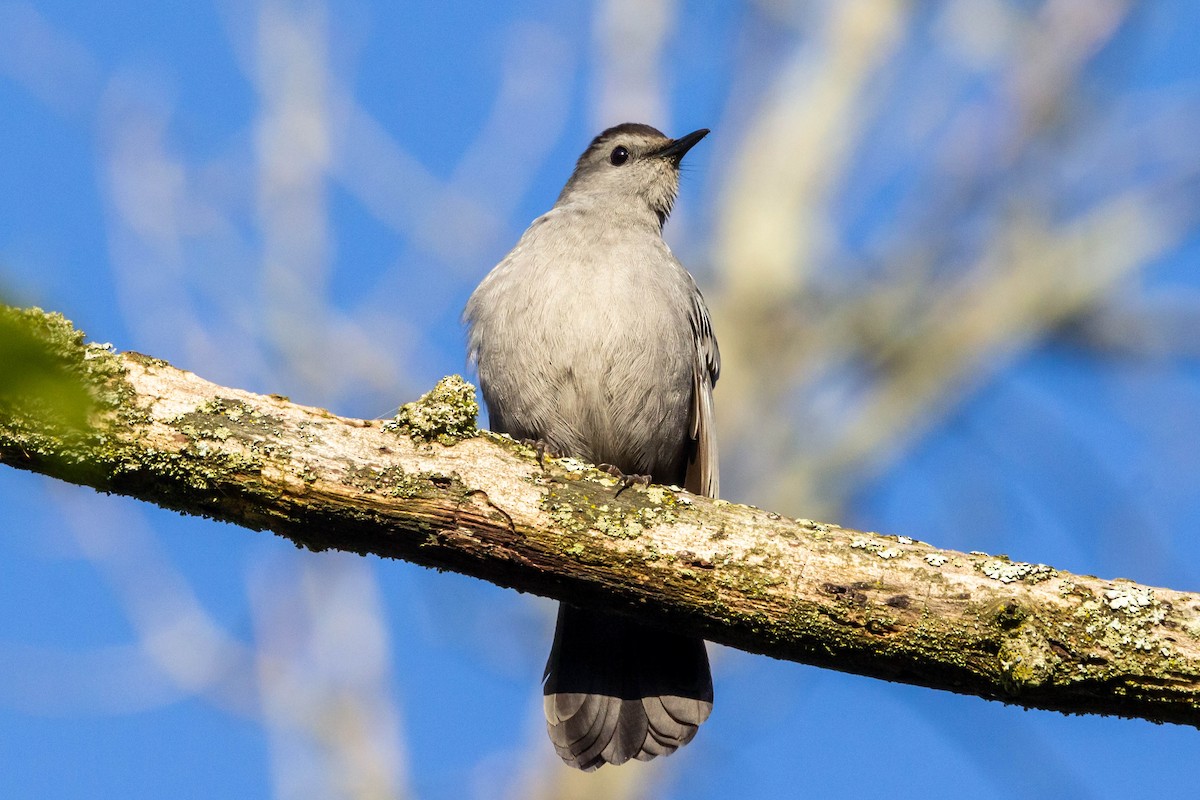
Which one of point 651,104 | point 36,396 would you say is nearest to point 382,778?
point 651,104

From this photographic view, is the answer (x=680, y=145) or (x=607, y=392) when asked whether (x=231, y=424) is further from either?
(x=680, y=145)

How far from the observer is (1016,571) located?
3561 millimetres

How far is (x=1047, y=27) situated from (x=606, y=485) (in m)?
7.95

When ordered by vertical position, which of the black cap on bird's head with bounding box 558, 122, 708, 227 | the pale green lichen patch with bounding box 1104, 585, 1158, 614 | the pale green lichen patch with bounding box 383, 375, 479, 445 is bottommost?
the pale green lichen patch with bounding box 1104, 585, 1158, 614

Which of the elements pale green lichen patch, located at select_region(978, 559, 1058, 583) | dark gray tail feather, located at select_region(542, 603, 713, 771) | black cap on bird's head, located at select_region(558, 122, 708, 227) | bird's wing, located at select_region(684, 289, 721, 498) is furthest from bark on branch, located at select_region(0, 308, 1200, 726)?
black cap on bird's head, located at select_region(558, 122, 708, 227)

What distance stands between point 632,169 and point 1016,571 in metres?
3.67

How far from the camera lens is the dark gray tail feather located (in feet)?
15.6

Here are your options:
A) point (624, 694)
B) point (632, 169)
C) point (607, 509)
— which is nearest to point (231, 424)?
point (607, 509)

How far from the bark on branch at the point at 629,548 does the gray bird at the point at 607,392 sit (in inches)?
45.6

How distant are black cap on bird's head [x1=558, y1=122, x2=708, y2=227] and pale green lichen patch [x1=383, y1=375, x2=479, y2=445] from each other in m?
2.68

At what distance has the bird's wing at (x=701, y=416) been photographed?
18.7 ft

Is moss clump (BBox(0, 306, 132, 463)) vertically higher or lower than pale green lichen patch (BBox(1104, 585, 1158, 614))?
lower

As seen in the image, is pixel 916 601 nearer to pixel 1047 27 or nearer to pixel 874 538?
pixel 874 538

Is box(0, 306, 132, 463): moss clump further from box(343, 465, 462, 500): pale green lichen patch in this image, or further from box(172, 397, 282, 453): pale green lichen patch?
box(343, 465, 462, 500): pale green lichen patch
